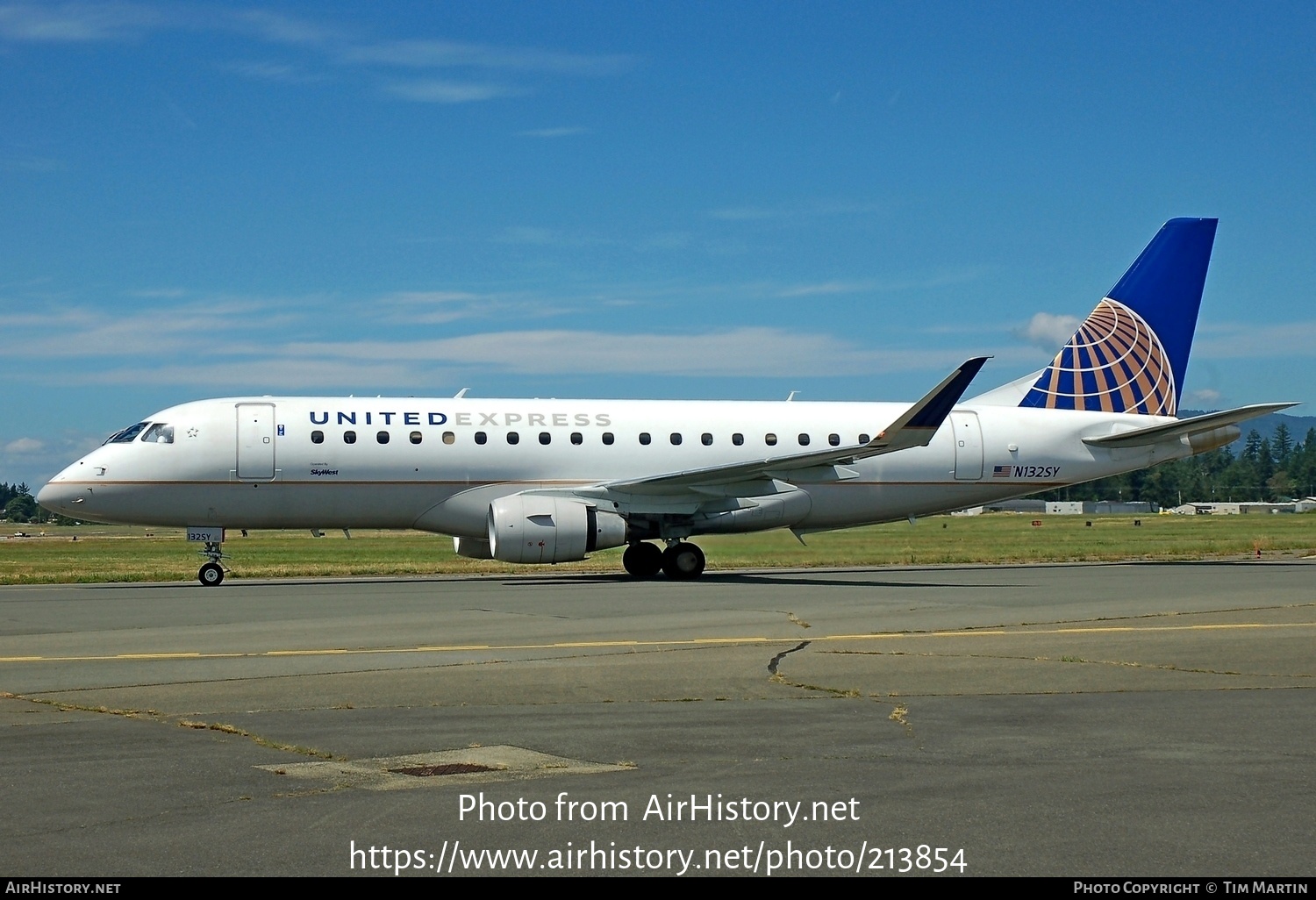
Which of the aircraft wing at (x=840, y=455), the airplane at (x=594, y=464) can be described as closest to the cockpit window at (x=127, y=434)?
the airplane at (x=594, y=464)

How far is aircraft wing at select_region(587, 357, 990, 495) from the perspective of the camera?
24859 mm

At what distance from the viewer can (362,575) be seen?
2989cm

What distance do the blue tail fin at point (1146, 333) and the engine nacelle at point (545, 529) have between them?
43.6ft

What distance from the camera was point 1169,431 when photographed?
3170 centimetres

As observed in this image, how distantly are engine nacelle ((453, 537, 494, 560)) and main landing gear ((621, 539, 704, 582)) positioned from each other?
9.73 ft

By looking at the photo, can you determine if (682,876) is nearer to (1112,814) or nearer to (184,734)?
(1112,814)

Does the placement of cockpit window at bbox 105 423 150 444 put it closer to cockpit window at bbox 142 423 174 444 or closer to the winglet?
cockpit window at bbox 142 423 174 444

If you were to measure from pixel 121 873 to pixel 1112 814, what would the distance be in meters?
4.53

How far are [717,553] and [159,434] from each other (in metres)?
12.3

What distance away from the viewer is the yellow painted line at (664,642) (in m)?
13.7

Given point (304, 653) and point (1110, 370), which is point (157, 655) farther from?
point (1110, 370)

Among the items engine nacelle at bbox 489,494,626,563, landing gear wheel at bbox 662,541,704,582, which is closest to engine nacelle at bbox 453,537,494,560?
engine nacelle at bbox 489,494,626,563

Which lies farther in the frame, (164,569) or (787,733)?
(164,569)
